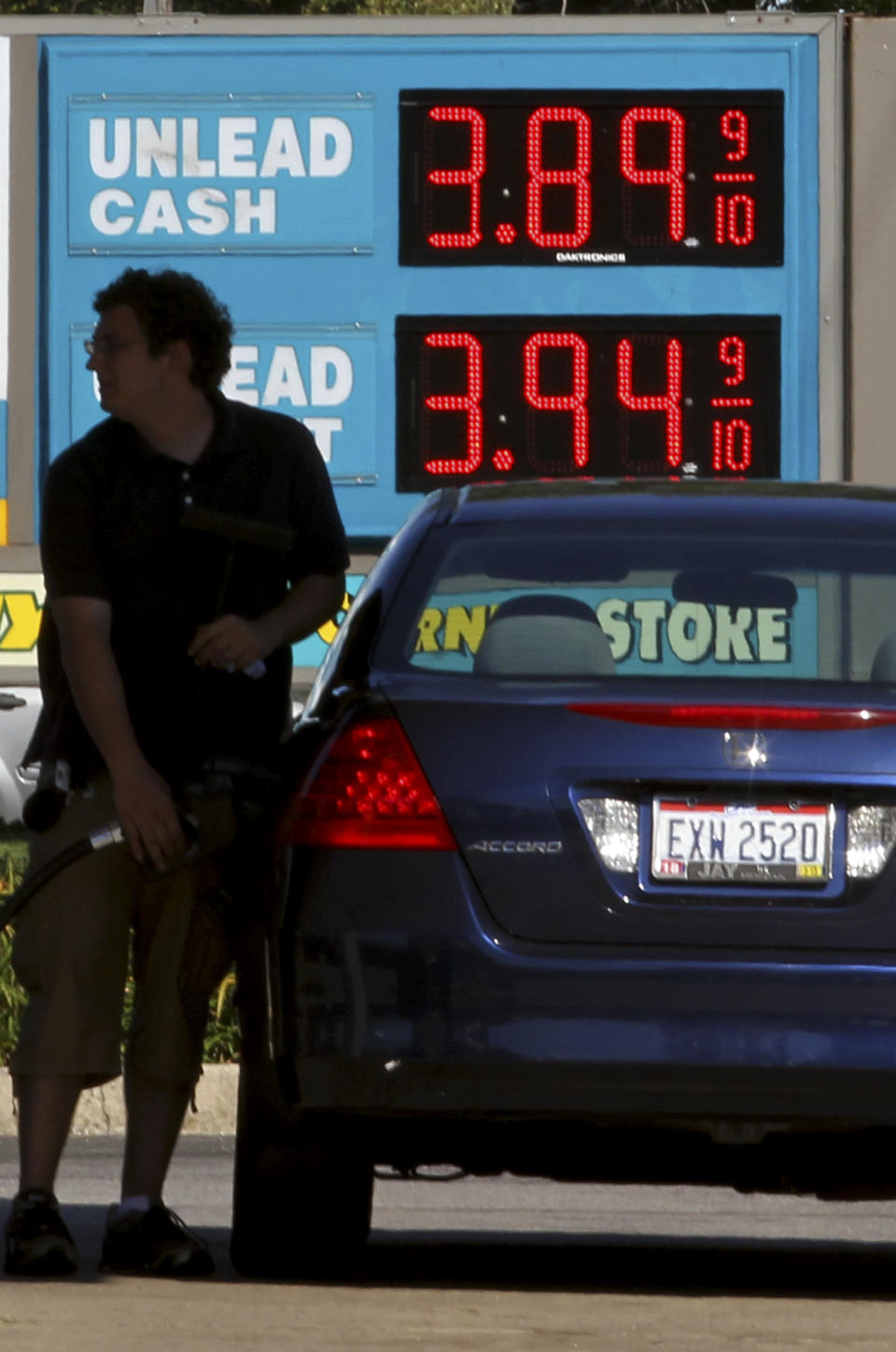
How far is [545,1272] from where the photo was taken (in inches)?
237

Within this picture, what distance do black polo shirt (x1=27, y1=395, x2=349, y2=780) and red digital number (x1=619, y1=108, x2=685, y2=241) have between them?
7.32 m

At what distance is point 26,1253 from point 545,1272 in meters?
1.07

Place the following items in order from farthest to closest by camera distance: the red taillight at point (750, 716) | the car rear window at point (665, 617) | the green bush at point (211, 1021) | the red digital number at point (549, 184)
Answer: the red digital number at point (549, 184)
the green bush at point (211, 1021)
the car rear window at point (665, 617)
the red taillight at point (750, 716)

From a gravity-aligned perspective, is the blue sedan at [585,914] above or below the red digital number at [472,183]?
below

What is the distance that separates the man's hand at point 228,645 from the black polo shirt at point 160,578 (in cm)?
10

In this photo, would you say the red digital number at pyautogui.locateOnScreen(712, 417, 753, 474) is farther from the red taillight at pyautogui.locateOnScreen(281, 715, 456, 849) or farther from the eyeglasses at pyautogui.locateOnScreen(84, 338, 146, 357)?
the red taillight at pyautogui.locateOnScreen(281, 715, 456, 849)

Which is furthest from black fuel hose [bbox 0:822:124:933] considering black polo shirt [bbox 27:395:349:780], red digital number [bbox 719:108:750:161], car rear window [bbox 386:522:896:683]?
red digital number [bbox 719:108:750:161]

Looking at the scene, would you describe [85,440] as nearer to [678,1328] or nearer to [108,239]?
[678,1328]

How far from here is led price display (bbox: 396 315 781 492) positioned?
1270 centimetres

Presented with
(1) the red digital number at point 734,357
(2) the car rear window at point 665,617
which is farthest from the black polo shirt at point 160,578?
(1) the red digital number at point 734,357

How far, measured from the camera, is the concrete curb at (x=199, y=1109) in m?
8.80

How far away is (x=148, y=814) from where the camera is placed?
5.57 m

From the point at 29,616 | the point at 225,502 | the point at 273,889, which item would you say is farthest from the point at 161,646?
the point at 29,616

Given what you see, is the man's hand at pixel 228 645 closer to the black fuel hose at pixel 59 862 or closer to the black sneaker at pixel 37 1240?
the black fuel hose at pixel 59 862
